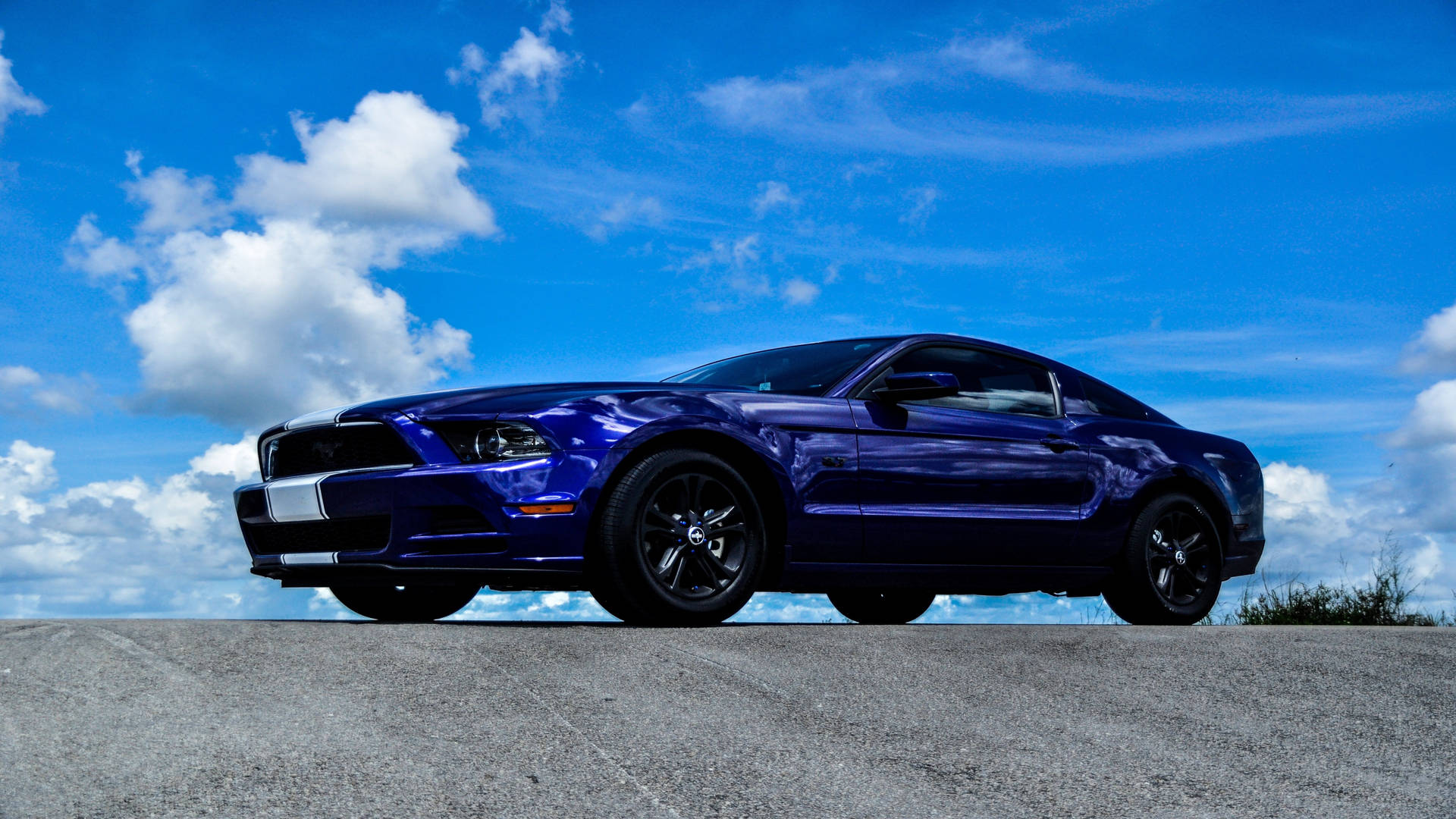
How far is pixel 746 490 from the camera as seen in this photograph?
555 centimetres

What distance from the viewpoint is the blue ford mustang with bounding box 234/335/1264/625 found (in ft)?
17.2

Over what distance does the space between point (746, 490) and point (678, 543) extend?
401 mm

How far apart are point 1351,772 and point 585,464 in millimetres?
2958

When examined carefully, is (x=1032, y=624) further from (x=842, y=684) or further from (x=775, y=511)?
(x=842, y=684)

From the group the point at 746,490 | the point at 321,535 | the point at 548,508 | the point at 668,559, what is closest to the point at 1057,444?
the point at 746,490

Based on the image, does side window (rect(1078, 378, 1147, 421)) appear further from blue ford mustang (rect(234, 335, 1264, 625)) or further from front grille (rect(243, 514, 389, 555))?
front grille (rect(243, 514, 389, 555))

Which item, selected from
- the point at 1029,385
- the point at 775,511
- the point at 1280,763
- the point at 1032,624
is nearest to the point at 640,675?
the point at 775,511

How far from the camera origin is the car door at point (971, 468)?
19.8 feet

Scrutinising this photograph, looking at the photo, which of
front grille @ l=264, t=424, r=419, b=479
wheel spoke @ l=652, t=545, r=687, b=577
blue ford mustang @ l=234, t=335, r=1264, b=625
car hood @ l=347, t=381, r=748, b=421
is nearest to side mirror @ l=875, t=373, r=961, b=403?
blue ford mustang @ l=234, t=335, r=1264, b=625

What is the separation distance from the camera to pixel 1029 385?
23.5ft

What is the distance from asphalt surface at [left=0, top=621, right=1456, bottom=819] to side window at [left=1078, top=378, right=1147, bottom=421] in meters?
2.32

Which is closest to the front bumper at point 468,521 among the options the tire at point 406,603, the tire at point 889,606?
the tire at point 406,603

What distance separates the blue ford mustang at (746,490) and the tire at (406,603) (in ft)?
0.04

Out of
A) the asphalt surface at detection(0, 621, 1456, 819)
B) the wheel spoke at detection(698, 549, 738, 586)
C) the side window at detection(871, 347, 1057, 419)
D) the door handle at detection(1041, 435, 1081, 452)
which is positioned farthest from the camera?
the door handle at detection(1041, 435, 1081, 452)
